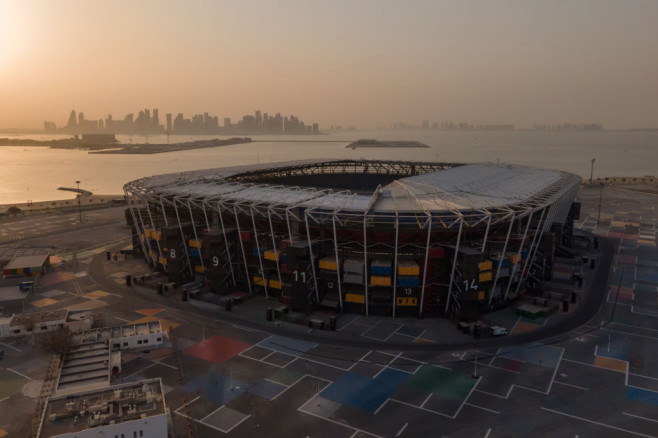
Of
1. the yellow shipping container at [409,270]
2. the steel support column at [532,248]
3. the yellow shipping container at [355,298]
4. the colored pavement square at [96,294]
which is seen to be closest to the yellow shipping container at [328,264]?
the yellow shipping container at [355,298]

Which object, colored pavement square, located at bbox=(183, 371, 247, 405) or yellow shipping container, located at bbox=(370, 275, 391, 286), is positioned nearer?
colored pavement square, located at bbox=(183, 371, 247, 405)

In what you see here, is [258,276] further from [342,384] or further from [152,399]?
[152,399]

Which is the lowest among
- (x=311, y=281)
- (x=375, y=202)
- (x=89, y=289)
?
(x=89, y=289)

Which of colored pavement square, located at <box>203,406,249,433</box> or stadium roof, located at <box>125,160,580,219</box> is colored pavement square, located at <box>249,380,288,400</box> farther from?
stadium roof, located at <box>125,160,580,219</box>

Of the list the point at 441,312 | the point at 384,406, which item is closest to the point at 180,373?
the point at 384,406

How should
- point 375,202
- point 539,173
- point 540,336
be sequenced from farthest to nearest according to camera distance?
point 539,173, point 375,202, point 540,336

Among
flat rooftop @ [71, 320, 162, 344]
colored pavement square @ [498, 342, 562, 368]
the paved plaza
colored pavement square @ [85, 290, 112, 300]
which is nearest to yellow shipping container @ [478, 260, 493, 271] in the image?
the paved plaza

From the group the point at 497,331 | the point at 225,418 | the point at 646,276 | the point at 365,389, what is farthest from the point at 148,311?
the point at 646,276
